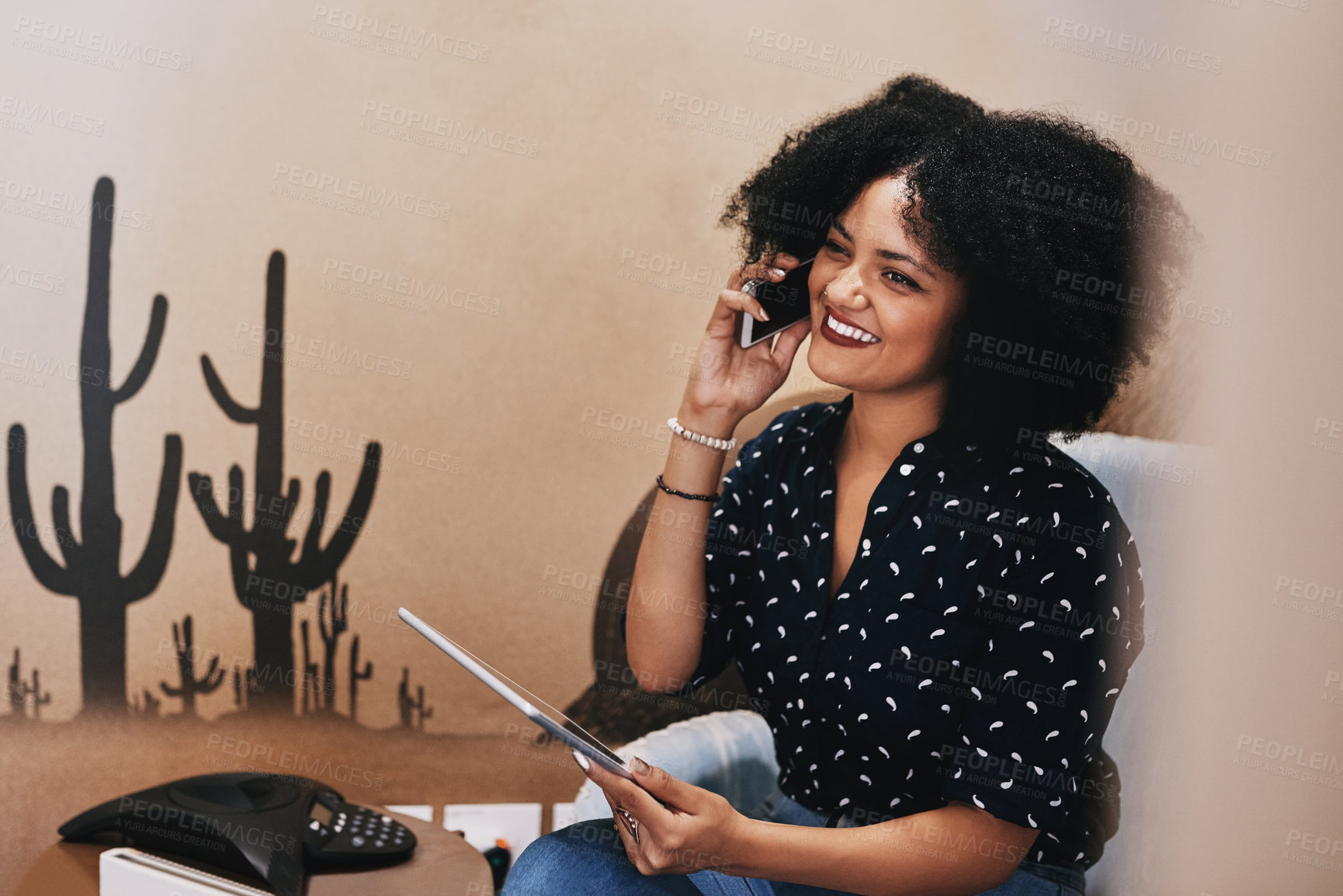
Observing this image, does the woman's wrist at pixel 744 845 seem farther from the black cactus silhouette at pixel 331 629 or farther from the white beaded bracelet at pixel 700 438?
the black cactus silhouette at pixel 331 629

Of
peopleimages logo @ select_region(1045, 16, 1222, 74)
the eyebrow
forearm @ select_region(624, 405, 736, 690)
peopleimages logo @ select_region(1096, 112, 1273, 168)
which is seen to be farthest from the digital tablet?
peopleimages logo @ select_region(1045, 16, 1222, 74)

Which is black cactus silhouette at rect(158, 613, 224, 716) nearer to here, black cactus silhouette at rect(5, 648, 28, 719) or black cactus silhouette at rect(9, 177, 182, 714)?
black cactus silhouette at rect(9, 177, 182, 714)

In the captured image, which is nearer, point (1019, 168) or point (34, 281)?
→ point (1019, 168)

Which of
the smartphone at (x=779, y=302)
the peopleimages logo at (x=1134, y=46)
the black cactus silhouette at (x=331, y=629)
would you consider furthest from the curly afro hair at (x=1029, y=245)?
the black cactus silhouette at (x=331, y=629)

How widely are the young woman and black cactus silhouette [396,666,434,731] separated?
0.58 meters

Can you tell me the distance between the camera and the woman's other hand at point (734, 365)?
129cm

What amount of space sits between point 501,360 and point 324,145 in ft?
1.53

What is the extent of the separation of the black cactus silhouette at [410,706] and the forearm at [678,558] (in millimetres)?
569

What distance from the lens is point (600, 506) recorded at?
1.74 meters

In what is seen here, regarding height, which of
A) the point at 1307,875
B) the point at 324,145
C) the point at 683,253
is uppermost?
the point at 324,145

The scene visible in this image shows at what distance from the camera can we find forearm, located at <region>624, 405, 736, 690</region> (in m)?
A: 1.30

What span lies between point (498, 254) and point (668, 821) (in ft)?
3.40

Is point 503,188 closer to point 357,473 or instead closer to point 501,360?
point 501,360

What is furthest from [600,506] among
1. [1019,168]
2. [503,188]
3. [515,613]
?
[1019,168]
